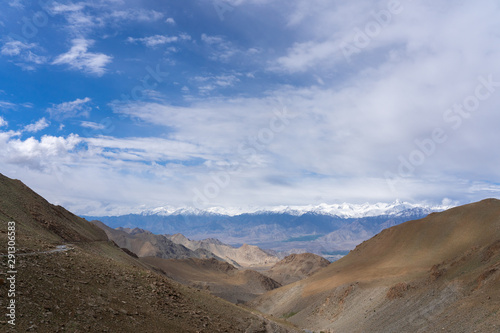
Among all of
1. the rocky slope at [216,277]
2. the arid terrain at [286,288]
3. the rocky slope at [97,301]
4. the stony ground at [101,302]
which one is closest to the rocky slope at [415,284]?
the arid terrain at [286,288]

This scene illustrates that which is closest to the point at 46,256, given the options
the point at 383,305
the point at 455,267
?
the point at 383,305

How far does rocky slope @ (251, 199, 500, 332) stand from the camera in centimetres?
3620

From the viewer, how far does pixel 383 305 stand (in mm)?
51344

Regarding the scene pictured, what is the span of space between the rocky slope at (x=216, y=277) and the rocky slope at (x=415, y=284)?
3774 centimetres

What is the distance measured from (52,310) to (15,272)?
176 inches

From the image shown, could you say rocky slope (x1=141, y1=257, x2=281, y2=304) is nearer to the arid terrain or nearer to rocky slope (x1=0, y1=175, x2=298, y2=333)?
the arid terrain

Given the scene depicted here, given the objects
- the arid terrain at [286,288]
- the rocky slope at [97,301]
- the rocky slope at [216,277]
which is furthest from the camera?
the rocky slope at [216,277]

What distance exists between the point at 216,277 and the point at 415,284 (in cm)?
12425

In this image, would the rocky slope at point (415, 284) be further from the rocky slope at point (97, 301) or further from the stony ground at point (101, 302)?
the stony ground at point (101, 302)

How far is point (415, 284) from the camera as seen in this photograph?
50219 mm

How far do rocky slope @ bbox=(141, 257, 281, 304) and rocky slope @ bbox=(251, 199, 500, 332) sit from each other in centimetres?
3774

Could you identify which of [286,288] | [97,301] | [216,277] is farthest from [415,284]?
[216,277]

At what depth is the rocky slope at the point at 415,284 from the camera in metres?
36.2

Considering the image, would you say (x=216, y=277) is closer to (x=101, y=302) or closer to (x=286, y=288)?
(x=286, y=288)
